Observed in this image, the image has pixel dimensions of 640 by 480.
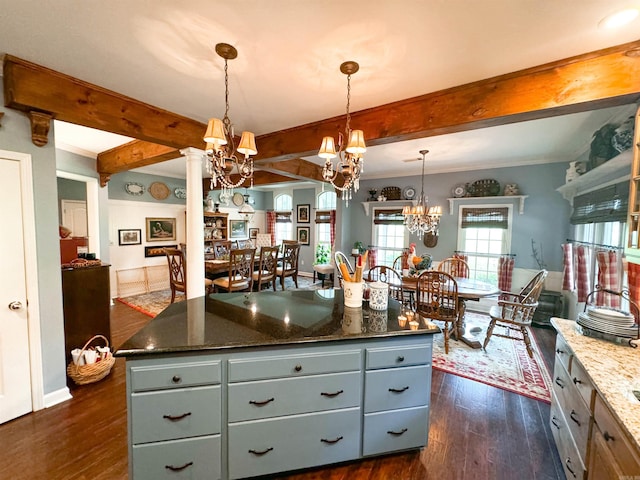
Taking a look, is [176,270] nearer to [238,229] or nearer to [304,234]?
[238,229]

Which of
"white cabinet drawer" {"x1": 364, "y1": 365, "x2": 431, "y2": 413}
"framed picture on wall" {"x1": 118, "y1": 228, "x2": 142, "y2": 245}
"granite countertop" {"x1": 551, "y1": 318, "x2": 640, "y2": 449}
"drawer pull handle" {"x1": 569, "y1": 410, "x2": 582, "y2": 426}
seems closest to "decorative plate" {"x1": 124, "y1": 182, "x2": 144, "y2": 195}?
"framed picture on wall" {"x1": 118, "y1": 228, "x2": 142, "y2": 245}

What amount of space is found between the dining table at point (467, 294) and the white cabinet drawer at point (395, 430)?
188 cm

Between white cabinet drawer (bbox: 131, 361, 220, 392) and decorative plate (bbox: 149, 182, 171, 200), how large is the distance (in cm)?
564

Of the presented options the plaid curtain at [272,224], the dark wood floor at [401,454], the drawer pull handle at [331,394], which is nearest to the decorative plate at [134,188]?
the plaid curtain at [272,224]

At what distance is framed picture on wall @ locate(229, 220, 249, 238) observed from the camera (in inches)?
300

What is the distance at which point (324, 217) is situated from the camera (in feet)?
24.8

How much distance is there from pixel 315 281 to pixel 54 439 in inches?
219

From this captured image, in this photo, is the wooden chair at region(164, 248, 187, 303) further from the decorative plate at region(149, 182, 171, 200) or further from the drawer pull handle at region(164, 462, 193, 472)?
the drawer pull handle at region(164, 462, 193, 472)

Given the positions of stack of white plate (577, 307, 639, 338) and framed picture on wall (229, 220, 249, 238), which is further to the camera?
framed picture on wall (229, 220, 249, 238)

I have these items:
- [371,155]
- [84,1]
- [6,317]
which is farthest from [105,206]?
[371,155]

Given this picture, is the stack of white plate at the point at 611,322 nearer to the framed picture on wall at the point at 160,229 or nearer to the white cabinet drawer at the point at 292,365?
the white cabinet drawer at the point at 292,365

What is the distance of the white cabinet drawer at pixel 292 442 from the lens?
1535 millimetres

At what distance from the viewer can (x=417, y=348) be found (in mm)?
1739

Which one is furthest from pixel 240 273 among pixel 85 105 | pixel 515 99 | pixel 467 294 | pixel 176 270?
pixel 515 99
